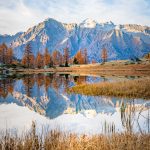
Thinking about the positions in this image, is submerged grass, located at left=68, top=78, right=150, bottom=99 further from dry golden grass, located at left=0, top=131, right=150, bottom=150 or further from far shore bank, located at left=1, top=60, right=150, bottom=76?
far shore bank, located at left=1, top=60, right=150, bottom=76

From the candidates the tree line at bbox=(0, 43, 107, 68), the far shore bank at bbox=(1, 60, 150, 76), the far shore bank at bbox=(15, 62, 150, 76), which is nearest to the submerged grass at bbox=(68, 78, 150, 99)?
the far shore bank at bbox=(1, 60, 150, 76)

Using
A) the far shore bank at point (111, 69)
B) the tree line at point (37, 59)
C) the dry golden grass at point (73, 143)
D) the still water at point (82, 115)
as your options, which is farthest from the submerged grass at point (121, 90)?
the tree line at point (37, 59)

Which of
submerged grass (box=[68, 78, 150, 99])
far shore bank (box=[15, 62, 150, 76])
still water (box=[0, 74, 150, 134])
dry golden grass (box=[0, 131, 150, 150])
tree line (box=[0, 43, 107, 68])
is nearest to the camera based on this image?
dry golden grass (box=[0, 131, 150, 150])

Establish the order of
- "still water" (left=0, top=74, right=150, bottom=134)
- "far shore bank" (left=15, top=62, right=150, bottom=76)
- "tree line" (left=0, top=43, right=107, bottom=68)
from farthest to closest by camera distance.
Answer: "tree line" (left=0, top=43, right=107, bottom=68)
"far shore bank" (left=15, top=62, right=150, bottom=76)
"still water" (left=0, top=74, right=150, bottom=134)

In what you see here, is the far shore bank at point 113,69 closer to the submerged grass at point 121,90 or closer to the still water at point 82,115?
the submerged grass at point 121,90

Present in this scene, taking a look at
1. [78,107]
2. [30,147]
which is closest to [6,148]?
[30,147]

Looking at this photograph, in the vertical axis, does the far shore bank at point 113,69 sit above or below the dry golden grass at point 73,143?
above

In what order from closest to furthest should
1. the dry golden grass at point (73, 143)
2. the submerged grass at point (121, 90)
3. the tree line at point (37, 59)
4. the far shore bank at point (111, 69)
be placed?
the dry golden grass at point (73, 143) < the submerged grass at point (121, 90) < the far shore bank at point (111, 69) < the tree line at point (37, 59)

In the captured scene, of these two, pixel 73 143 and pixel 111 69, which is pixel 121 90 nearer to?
pixel 73 143

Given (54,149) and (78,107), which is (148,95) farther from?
(54,149)

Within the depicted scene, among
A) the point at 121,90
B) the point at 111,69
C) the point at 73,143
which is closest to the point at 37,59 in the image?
the point at 111,69

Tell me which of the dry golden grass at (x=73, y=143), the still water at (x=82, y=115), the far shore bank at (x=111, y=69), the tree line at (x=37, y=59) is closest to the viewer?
the dry golden grass at (x=73, y=143)

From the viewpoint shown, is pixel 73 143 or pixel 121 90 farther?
pixel 121 90

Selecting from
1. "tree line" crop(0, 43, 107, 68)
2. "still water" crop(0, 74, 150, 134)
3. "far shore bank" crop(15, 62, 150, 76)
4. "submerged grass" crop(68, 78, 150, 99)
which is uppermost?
"tree line" crop(0, 43, 107, 68)
